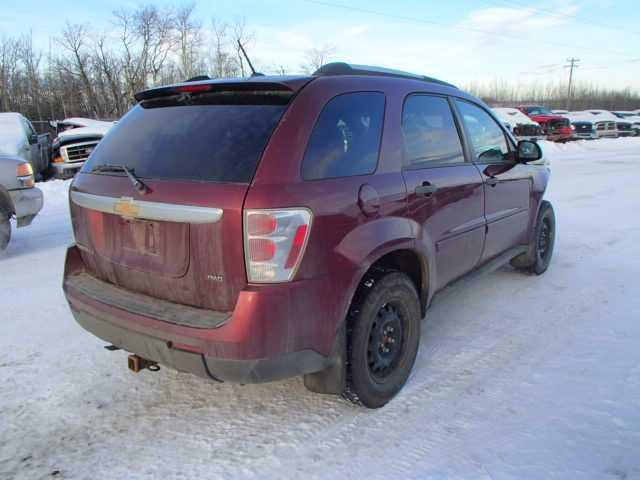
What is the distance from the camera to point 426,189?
3115mm

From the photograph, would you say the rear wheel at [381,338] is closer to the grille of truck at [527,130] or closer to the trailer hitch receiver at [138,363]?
the trailer hitch receiver at [138,363]

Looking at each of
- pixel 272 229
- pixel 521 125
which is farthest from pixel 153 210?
pixel 521 125

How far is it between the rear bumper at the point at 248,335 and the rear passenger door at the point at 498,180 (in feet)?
6.63

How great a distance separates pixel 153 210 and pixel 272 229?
624mm

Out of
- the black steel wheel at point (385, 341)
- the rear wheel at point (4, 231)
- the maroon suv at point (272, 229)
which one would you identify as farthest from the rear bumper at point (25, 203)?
the black steel wheel at point (385, 341)

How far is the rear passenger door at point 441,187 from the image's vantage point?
3.10 m

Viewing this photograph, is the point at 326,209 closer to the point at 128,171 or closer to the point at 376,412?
the point at 128,171

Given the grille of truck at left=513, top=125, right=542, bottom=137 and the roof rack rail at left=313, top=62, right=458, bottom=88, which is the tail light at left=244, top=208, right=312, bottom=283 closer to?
the roof rack rail at left=313, top=62, right=458, bottom=88

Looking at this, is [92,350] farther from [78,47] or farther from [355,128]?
[78,47]

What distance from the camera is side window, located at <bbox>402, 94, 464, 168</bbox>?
313 centimetres

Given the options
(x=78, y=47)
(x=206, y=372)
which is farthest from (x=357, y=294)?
(x=78, y=47)

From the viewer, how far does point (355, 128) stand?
2.75 meters

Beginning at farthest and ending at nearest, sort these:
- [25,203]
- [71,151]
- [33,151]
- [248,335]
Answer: [71,151]
[33,151]
[25,203]
[248,335]

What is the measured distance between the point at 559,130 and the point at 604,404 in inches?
984
